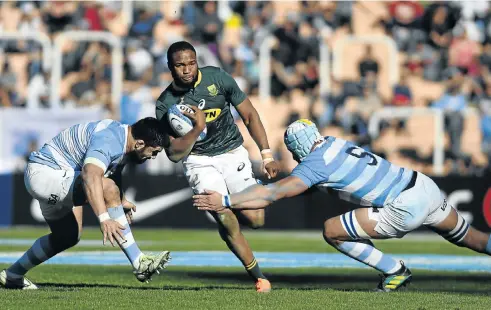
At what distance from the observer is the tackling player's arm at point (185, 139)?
962 cm

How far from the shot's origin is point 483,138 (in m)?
20.7

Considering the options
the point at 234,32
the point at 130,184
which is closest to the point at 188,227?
the point at 130,184

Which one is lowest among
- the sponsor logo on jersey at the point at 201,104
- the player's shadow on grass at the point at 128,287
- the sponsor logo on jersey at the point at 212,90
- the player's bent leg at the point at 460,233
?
the player's shadow on grass at the point at 128,287

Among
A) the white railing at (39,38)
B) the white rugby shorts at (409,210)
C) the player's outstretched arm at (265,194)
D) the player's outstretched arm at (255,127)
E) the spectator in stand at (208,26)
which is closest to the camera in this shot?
the player's outstretched arm at (265,194)

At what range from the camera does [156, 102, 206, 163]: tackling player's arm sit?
962 cm

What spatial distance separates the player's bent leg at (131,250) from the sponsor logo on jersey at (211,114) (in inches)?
62.5

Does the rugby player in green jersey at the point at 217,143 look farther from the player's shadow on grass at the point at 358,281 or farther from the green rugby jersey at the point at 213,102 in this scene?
the player's shadow on grass at the point at 358,281

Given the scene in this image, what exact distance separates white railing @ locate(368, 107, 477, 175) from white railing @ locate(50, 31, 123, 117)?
5.04m

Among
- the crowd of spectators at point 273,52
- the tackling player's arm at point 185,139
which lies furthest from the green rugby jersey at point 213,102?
the crowd of spectators at point 273,52

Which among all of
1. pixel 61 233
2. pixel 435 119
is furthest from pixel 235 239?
pixel 435 119

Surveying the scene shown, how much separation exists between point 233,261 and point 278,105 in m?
8.24

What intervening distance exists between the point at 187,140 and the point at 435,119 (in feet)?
38.7

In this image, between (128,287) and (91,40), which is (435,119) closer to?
(91,40)

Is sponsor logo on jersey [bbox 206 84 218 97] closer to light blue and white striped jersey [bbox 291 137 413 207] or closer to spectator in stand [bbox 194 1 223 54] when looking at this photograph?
light blue and white striped jersey [bbox 291 137 413 207]
